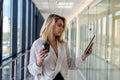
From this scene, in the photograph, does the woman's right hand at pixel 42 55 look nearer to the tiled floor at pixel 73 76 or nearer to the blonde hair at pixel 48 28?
the blonde hair at pixel 48 28

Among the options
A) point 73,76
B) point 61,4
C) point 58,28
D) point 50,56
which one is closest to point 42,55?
point 50,56

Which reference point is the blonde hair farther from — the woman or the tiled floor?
the tiled floor

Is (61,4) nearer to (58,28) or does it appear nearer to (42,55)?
(58,28)

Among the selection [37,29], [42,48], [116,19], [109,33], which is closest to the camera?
[42,48]

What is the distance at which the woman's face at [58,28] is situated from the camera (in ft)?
5.98

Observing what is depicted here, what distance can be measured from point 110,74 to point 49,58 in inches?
88.6

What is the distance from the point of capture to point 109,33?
3.79 m

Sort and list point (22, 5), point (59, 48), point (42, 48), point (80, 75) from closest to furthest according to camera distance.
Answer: point (42, 48)
point (59, 48)
point (22, 5)
point (80, 75)

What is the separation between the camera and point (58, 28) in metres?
1.82

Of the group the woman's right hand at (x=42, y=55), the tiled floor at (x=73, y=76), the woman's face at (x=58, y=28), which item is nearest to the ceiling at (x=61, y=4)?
the tiled floor at (x=73, y=76)

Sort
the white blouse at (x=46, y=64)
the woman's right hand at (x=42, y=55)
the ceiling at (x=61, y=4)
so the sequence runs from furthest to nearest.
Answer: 1. the ceiling at (x=61, y=4)
2. the white blouse at (x=46, y=64)
3. the woman's right hand at (x=42, y=55)

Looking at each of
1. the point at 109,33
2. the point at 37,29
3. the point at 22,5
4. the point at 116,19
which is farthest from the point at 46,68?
the point at 37,29

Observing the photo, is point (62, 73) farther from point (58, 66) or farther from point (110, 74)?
point (110, 74)

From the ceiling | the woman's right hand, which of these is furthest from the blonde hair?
the ceiling
